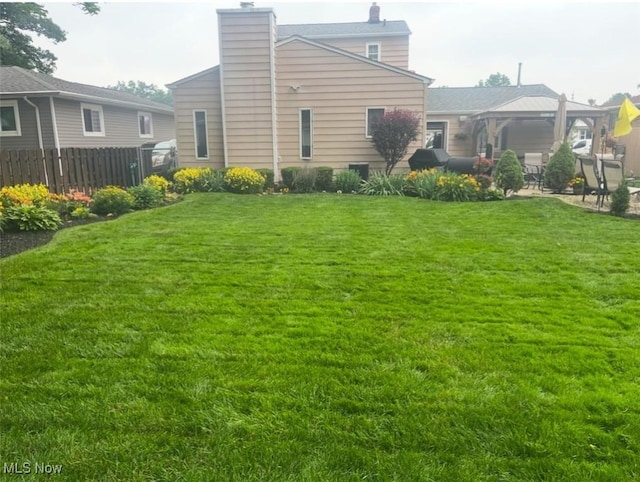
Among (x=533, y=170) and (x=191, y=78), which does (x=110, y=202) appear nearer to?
(x=191, y=78)

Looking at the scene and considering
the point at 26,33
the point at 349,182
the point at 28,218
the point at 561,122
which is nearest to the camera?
the point at 28,218

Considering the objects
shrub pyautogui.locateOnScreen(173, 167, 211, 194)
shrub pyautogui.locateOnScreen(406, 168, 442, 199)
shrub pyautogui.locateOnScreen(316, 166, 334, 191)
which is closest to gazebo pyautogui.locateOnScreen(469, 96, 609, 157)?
shrub pyautogui.locateOnScreen(406, 168, 442, 199)

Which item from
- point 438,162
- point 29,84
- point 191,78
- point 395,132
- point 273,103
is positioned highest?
point 29,84

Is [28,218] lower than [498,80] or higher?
lower

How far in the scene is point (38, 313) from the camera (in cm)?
353

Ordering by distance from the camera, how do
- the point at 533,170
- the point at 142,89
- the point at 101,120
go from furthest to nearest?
the point at 142,89
the point at 101,120
the point at 533,170

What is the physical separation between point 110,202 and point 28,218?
72.4 inches

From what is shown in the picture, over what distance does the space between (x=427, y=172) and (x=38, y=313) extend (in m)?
9.49

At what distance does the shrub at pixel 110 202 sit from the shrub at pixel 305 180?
4719 millimetres

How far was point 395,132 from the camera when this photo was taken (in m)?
12.6

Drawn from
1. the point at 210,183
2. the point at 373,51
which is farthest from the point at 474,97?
the point at 210,183

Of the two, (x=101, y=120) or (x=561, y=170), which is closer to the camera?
(x=561, y=170)

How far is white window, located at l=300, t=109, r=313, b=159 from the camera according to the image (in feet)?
44.3

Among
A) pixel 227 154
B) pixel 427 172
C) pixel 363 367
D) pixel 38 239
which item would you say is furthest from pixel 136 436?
pixel 227 154
